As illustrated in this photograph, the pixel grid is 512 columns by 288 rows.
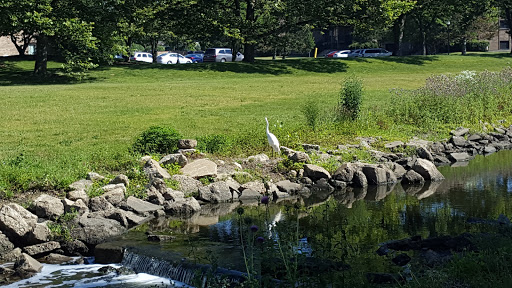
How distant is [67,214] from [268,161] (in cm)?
570

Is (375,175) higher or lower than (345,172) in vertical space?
lower

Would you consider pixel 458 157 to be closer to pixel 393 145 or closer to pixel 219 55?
pixel 393 145

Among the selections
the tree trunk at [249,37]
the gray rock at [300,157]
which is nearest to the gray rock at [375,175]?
the gray rock at [300,157]

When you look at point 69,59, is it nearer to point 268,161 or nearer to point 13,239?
point 268,161

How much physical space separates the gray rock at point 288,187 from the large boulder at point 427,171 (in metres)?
3.35

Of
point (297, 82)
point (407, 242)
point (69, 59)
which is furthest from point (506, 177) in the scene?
point (69, 59)

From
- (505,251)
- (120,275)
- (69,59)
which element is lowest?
(120,275)

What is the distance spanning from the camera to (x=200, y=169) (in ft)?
47.1

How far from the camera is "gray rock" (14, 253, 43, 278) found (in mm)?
9352

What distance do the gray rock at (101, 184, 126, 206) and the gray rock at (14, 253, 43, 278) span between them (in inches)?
108

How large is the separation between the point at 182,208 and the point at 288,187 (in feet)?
8.93

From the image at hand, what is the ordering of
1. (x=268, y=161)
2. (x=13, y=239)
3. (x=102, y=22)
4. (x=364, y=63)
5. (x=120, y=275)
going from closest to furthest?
1. (x=120, y=275)
2. (x=13, y=239)
3. (x=268, y=161)
4. (x=102, y=22)
5. (x=364, y=63)

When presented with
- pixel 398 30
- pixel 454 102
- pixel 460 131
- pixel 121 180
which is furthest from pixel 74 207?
pixel 398 30

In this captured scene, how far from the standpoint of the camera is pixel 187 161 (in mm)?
14773
